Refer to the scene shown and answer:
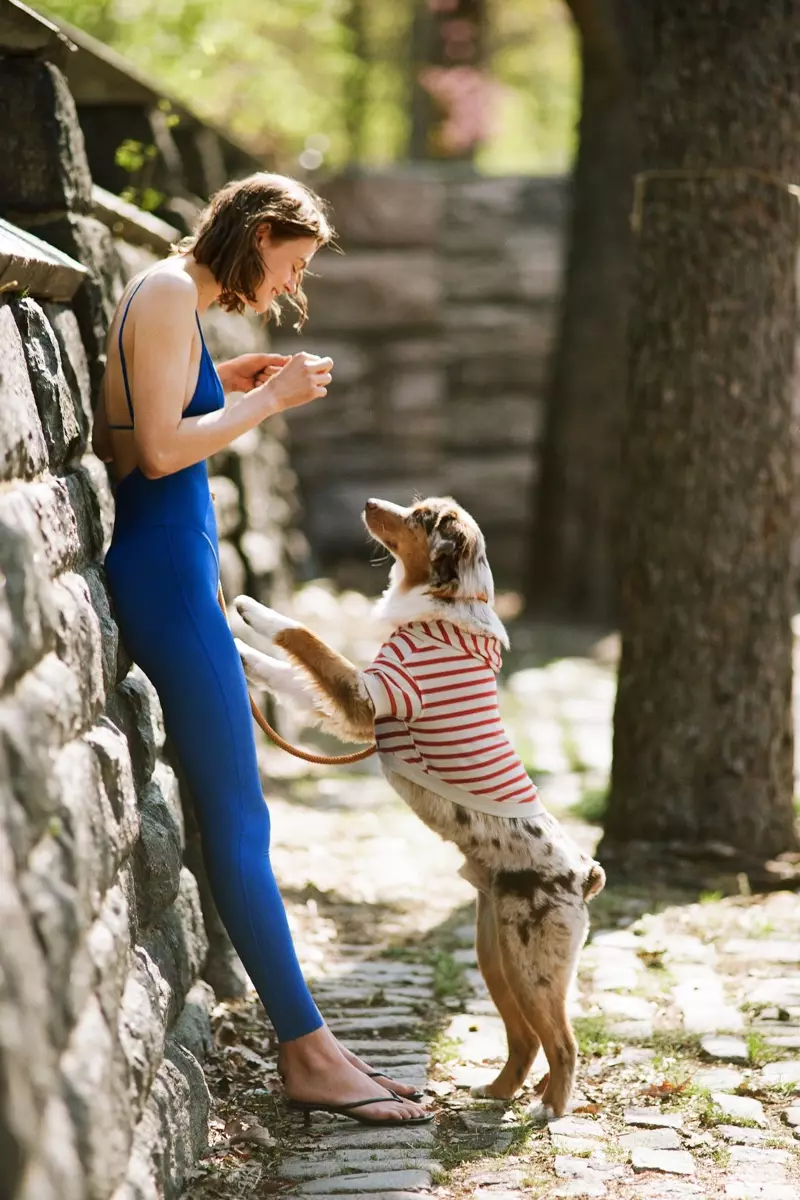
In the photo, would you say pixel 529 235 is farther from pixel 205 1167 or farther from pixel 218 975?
pixel 205 1167

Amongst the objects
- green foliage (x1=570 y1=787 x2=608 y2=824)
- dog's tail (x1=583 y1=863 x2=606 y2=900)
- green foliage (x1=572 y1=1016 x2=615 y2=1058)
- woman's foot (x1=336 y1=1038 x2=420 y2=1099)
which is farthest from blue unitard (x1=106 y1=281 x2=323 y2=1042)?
green foliage (x1=570 y1=787 x2=608 y2=824)

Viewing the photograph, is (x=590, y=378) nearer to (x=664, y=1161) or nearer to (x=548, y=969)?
(x=548, y=969)

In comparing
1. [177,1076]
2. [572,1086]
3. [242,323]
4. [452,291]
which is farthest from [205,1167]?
[452,291]

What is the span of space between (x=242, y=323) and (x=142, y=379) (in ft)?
17.5

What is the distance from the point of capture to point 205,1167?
3268mm

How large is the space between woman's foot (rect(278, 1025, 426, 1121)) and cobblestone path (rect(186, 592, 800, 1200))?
0.07 meters

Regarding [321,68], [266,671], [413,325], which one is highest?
[321,68]

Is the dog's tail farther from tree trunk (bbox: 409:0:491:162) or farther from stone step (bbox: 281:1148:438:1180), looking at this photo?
tree trunk (bbox: 409:0:491:162)

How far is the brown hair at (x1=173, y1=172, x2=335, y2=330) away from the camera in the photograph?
11.5 ft

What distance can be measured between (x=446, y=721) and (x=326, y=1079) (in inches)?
36.3

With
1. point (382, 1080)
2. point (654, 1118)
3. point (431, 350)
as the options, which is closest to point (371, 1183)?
point (382, 1080)

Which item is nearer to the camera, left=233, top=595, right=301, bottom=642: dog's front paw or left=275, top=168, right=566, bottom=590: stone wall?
left=233, top=595, right=301, bottom=642: dog's front paw

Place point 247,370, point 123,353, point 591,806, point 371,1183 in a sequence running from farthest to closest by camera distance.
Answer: point 591,806
point 247,370
point 123,353
point 371,1183

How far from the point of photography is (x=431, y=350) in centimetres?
1304
